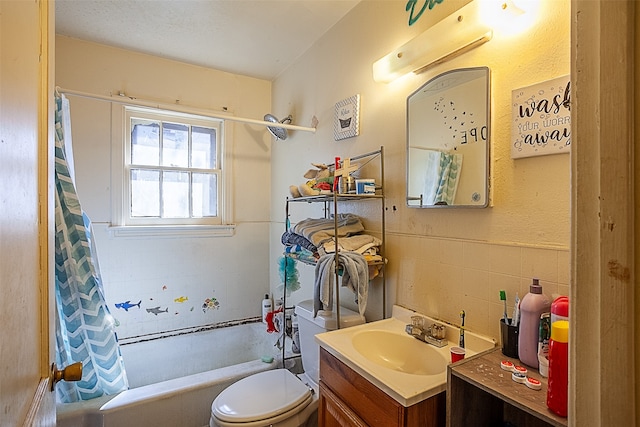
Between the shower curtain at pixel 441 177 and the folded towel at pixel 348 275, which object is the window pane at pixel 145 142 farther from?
the shower curtain at pixel 441 177

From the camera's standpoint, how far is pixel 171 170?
8.75ft

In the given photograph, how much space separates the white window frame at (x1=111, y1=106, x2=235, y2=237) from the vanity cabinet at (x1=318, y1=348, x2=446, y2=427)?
5.82 ft

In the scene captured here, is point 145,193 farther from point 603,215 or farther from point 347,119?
point 603,215

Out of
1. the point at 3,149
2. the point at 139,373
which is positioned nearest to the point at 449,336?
the point at 3,149

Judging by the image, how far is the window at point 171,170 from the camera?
2527 millimetres

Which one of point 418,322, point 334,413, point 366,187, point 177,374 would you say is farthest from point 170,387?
point 366,187

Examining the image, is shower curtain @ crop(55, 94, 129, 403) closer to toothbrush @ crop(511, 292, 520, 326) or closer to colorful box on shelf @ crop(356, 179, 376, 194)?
colorful box on shelf @ crop(356, 179, 376, 194)

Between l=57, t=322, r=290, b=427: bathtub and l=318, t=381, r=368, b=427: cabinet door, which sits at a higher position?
l=318, t=381, r=368, b=427: cabinet door

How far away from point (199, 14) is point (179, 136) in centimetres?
102

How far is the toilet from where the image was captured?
142 cm

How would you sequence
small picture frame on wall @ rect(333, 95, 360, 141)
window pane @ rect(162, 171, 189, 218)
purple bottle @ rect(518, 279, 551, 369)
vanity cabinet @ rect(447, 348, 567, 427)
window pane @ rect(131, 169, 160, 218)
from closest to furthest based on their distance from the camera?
vanity cabinet @ rect(447, 348, 567, 427)
purple bottle @ rect(518, 279, 551, 369)
small picture frame on wall @ rect(333, 95, 360, 141)
window pane @ rect(131, 169, 160, 218)
window pane @ rect(162, 171, 189, 218)

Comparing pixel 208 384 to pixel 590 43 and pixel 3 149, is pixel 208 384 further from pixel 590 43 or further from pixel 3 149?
pixel 590 43

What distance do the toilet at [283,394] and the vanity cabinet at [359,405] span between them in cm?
23

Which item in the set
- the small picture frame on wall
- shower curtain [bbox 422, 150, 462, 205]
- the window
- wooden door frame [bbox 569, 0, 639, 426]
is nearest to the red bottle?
wooden door frame [bbox 569, 0, 639, 426]
